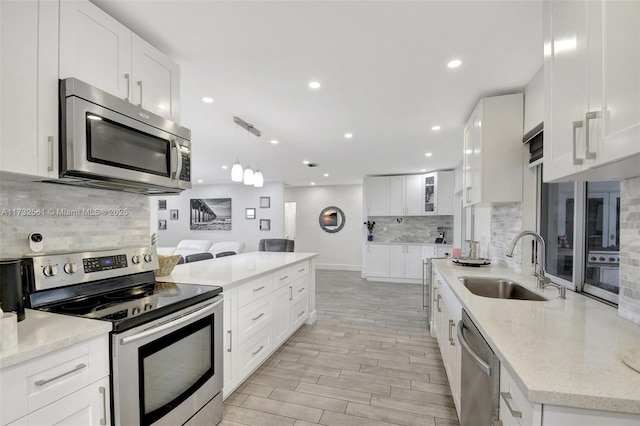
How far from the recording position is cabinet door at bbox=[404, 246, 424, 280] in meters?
6.54

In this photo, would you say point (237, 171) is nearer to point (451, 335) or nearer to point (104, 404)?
point (104, 404)

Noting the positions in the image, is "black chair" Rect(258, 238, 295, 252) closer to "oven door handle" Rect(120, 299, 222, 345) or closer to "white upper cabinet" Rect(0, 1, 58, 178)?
"oven door handle" Rect(120, 299, 222, 345)

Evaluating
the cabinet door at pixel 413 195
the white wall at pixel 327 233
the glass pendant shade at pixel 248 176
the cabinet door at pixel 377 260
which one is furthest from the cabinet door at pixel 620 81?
the white wall at pixel 327 233

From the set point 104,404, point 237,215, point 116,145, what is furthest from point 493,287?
point 237,215

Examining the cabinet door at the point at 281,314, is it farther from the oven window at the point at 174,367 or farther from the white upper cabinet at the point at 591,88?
the white upper cabinet at the point at 591,88

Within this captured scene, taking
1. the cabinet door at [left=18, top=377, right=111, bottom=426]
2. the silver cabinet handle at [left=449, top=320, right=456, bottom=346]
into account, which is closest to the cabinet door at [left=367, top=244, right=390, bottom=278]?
the silver cabinet handle at [left=449, top=320, right=456, bottom=346]

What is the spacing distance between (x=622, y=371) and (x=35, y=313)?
2.22 meters

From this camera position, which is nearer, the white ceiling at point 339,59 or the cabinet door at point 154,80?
the white ceiling at point 339,59

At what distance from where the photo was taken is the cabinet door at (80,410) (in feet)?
3.30

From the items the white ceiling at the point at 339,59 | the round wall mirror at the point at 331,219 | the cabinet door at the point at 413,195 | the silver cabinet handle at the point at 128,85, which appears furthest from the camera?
the round wall mirror at the point at 331,219

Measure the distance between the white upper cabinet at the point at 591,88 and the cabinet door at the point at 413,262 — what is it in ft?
18.0

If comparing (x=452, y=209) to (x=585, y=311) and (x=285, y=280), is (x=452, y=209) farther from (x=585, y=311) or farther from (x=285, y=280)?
(x=585, y=311)

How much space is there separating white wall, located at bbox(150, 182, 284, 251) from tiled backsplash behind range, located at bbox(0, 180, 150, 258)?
564 centimetres

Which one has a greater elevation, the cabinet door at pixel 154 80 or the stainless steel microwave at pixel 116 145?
the cabinet door at pixel 154 80
